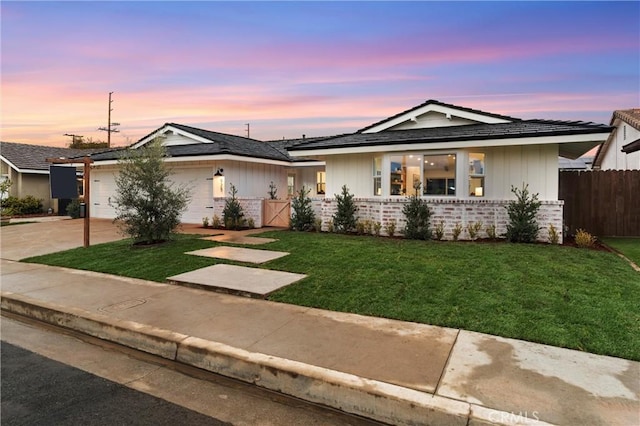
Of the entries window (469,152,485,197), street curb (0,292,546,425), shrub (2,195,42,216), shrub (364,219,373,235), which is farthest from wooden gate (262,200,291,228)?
shrub (2,195,42,216)

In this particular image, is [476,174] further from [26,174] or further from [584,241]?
[26,174]

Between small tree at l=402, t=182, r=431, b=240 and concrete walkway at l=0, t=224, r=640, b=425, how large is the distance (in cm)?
680

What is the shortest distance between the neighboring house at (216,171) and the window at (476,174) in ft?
27.7

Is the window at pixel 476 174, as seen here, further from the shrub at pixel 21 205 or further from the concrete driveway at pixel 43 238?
the shrub at pixel 21 205

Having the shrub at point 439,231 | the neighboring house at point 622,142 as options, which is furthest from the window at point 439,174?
the neighboring house at point 622,142

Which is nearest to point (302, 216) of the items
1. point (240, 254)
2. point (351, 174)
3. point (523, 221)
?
point (351, 174)

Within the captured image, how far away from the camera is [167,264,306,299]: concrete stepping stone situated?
6.52m

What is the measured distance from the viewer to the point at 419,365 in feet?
12.5

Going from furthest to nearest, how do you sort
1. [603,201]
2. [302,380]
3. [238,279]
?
[603,201] < [238,279] < [302,380]

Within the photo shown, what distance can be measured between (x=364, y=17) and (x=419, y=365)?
12527 mm

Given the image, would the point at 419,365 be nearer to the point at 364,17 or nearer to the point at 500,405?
the point at 500,405

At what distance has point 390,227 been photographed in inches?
490

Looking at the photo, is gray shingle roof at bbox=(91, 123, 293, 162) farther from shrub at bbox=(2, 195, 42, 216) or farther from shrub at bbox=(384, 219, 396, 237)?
shrub at bbox=(2, 195, 42, 216)

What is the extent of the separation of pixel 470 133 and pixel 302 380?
10288 millimetres
